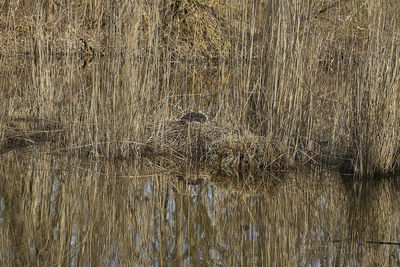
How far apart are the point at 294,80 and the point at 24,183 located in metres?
1.86

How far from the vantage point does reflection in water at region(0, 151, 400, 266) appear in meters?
2.43

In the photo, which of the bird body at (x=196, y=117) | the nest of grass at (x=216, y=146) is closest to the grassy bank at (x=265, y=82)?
the nest of grass at (x=216, y=146)

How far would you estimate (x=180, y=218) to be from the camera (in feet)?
9.72

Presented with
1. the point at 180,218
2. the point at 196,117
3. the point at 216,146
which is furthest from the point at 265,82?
the point at 180,218

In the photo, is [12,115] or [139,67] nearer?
[139,67]

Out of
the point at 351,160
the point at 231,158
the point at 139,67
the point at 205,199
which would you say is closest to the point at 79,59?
the point at 139,67

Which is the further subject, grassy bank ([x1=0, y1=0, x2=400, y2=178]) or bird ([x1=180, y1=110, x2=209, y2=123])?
bird ([x1=180, y1=110, x2=209, y2=123])

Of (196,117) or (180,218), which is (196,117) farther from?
(180,218)

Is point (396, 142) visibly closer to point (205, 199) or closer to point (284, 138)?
point (284, 138)

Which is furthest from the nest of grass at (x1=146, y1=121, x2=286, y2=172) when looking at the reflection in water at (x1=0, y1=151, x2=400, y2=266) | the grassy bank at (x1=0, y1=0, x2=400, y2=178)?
the reflection in water at (x1=0, y1=151, x2=400, y2=266)

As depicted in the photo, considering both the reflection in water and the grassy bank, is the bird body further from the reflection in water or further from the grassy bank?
the reflection in water

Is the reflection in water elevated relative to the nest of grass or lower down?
lower down

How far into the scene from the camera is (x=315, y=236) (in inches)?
106

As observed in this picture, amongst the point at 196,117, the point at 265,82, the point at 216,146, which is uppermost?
the point at 265,82
